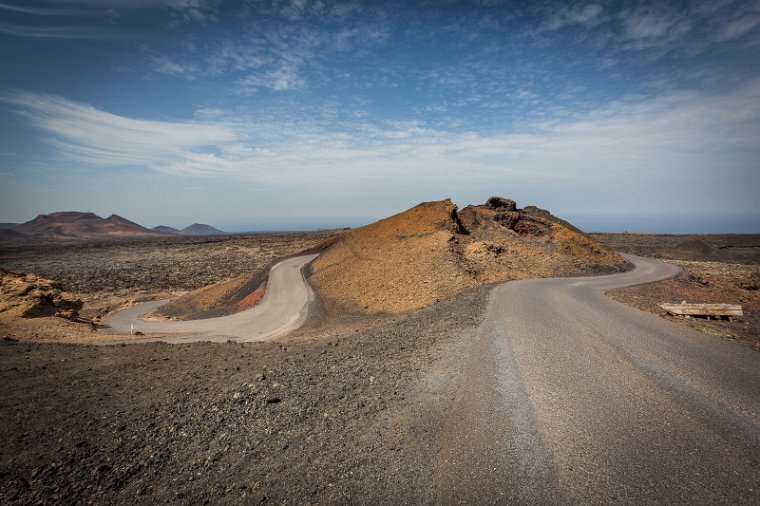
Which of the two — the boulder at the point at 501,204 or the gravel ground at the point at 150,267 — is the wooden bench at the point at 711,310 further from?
the gravel ground at the point at 150,267

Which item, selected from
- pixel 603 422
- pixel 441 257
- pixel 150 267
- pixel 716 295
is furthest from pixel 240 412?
pixel 150 267

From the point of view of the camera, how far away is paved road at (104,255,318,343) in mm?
19578

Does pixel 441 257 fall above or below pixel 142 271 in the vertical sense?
above

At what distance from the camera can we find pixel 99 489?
14.1ft

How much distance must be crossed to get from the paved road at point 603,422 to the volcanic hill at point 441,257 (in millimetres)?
11676

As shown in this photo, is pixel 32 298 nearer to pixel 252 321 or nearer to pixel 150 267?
pixel 252 321

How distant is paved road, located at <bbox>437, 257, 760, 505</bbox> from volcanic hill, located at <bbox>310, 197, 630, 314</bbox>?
38.3ft

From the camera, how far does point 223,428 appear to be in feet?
18.7

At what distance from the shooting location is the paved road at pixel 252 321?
19.6m

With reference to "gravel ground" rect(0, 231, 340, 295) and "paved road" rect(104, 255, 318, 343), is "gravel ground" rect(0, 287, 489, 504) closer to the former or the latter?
"paved road" rect(104, 255, 318, 343)

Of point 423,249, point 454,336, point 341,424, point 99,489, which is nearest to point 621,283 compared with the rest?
point 423,249

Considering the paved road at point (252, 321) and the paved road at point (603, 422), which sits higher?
the paved road at point (603, 422)

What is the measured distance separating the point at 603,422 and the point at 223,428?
6.50m

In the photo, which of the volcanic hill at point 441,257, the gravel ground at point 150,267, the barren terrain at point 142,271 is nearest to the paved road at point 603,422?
the volcanic hill at point 441,257
